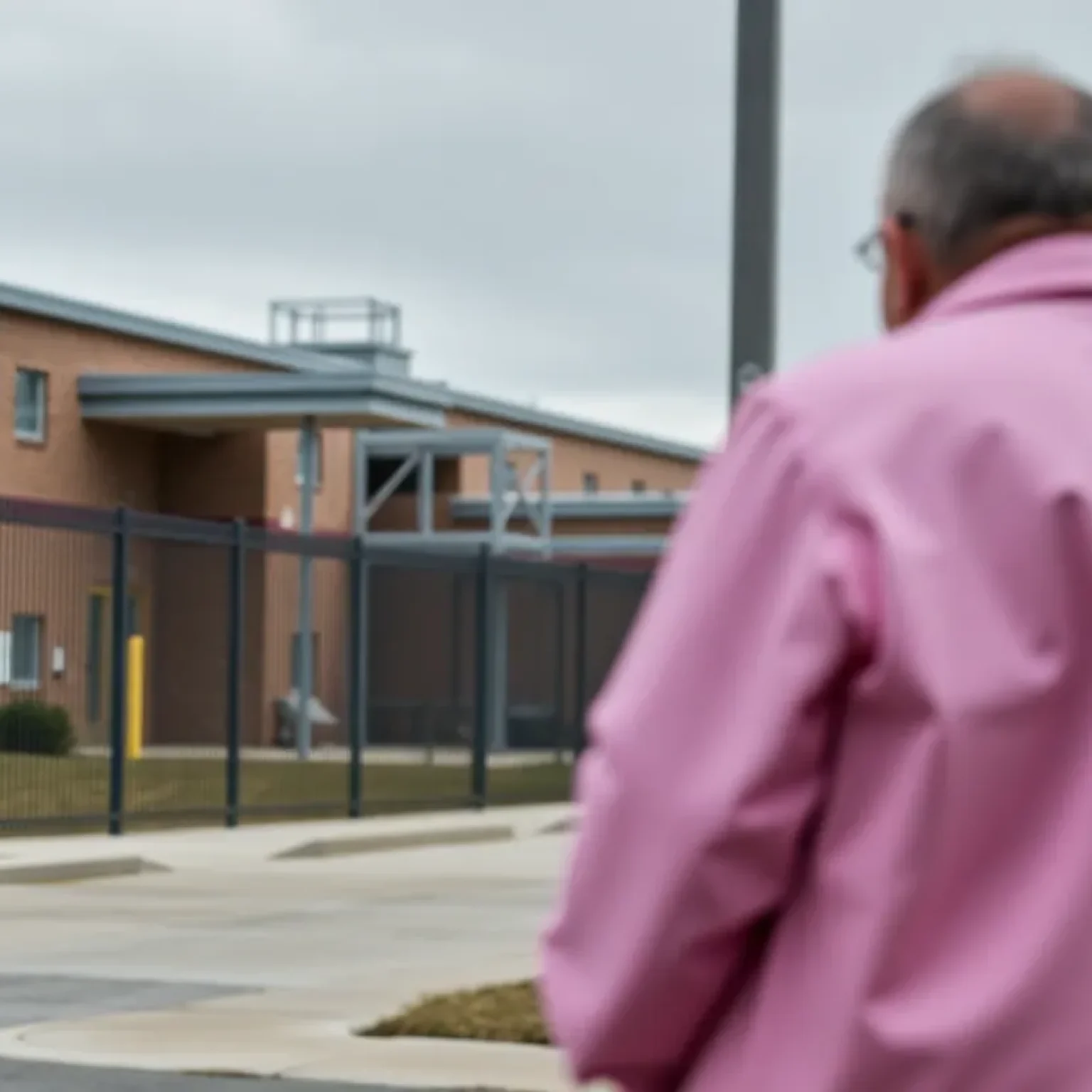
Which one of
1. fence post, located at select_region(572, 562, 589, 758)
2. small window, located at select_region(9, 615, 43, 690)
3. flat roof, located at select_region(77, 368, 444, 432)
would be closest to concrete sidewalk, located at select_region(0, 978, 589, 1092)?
small window, located at select_region(9, 615, 43, 690)

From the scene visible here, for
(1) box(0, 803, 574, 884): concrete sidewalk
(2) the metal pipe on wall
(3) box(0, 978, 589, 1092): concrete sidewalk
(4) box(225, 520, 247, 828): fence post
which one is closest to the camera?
(3) box(0, 978, 589, 1092): concrete sidewalk

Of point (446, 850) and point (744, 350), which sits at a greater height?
point (744, 350)

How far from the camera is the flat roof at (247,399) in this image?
47.0 metres

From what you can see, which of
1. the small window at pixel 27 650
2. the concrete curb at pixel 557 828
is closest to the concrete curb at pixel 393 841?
the concrete curb at pixel 557 828

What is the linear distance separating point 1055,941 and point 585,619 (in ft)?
104

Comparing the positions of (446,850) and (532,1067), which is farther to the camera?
(446,850)

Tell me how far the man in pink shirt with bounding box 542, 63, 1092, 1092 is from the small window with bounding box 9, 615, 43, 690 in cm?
2103

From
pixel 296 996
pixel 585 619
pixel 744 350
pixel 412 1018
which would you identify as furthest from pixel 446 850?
pixel 744 350

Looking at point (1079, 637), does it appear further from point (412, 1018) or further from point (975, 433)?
point (412, 1018)

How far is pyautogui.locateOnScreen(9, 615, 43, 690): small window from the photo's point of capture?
2486cm

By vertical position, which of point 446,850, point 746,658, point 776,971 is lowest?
point 446,850

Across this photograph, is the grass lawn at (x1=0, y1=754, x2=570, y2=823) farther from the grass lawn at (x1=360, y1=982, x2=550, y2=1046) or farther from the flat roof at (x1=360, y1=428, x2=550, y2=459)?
the flat roof at (x1=360, y1=428, x2=550, y2=459)

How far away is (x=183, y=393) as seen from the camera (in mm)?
47688

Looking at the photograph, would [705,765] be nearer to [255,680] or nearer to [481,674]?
[481,674]
